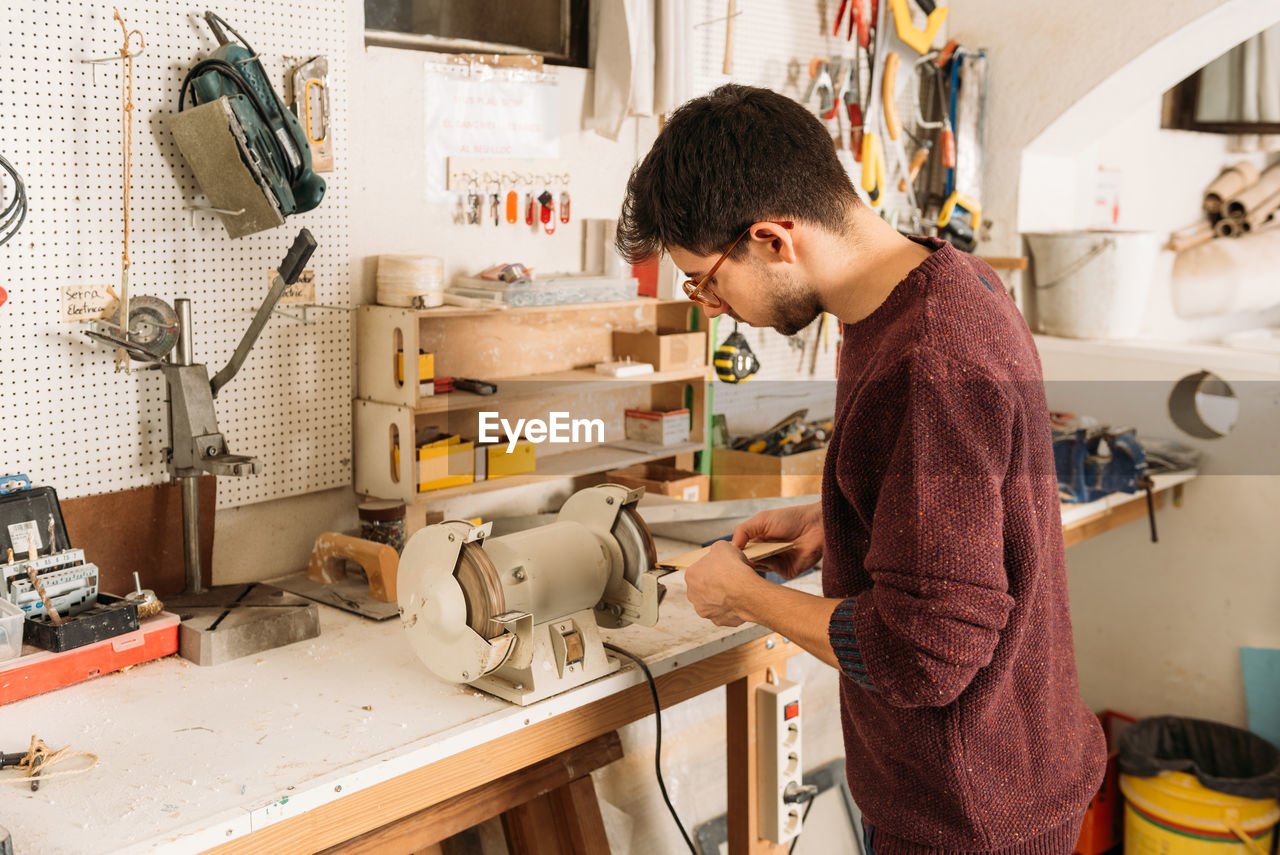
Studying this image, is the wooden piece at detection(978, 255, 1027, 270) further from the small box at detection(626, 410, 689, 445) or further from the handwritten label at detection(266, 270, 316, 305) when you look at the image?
the handwritten label at detection(266, 270, 316, 305)

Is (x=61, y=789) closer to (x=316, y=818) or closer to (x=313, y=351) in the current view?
(x=316, y=818)

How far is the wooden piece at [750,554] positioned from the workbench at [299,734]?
0.17 m

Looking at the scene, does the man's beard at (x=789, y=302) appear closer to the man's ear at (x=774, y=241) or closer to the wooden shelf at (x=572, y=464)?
the man's ear at (x=774, y=241)

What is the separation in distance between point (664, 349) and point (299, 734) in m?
1.38

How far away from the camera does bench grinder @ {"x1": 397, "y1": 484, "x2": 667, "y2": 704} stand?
159cm

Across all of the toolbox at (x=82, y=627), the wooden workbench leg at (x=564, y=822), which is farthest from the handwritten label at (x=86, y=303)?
the wooden workbench leg at (x=564, y=822)

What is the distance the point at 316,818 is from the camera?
1.40m

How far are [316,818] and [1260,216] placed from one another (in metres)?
4.07

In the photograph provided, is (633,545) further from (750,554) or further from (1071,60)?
(1071,60)

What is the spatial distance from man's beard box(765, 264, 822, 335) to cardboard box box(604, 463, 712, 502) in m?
1.22

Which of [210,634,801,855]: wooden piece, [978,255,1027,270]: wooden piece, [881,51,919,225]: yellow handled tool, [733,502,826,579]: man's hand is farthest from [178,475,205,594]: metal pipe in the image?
[978,255,1027,270]: wooden piece

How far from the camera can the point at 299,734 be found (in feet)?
5.01

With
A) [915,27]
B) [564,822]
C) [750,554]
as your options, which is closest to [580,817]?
[564,822]

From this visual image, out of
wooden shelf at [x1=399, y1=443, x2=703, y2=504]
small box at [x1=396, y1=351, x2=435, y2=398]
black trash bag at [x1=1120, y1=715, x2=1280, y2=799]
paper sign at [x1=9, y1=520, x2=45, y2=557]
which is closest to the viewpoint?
paper sign at [x1=9, y1=520, x2=45, y2=557]
